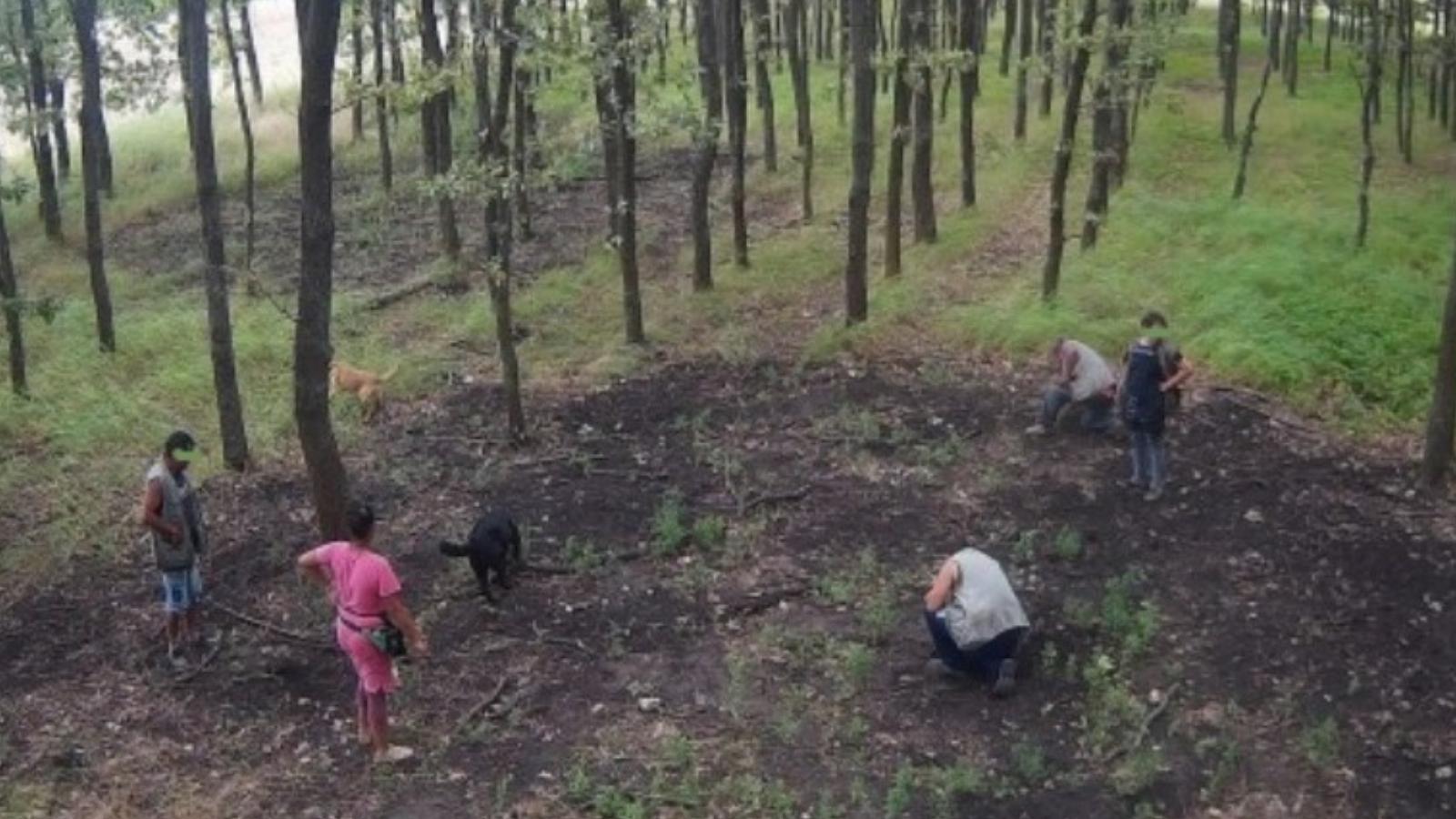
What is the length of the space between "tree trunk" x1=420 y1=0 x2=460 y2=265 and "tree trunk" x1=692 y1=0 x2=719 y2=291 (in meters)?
3.91

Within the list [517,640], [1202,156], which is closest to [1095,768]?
[517,640]

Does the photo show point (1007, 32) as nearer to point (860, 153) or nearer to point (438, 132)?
point (438, 132)

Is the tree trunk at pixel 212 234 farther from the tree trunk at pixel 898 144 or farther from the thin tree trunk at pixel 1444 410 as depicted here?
the thin tree trunk at pixel 1444 410

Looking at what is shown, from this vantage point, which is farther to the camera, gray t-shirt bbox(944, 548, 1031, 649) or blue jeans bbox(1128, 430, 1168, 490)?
blue jeans bbox(1128, 430, 1168, 490)

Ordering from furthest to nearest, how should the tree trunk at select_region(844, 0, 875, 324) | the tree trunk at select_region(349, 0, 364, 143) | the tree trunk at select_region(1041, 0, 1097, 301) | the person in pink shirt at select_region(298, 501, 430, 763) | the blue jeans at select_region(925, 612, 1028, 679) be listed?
1. the tree trunk at select_region(349, 0, 364, 143)
2. the tree trunk at select_region(844, 0, 875, 324)
3. the tree trunk at select_region(1041, 0, 1097, 301)
4. the blue jeans at select_region(925, 612, 1028, 679)
5. the person in pink shirt at select_region(298, 501, 430, 763)

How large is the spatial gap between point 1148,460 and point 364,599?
822 centimetres

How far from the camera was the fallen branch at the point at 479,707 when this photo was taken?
32.2ft

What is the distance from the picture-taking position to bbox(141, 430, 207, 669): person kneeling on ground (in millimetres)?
10391

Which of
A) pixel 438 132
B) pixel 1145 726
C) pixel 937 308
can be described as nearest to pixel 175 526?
pixel 1145 726

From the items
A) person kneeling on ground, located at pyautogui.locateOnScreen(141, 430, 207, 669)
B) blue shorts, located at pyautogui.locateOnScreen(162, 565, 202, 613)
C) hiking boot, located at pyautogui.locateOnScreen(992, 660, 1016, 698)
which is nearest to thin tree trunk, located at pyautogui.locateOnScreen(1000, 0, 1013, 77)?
hiking boot, located at pyautogui.locateOnScreen(992, 660, 1016, 698)

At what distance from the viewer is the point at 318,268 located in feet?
37.1

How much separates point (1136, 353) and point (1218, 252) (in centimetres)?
882

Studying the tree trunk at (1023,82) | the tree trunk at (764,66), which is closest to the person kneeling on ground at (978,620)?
the tree trunk at (1023,82)

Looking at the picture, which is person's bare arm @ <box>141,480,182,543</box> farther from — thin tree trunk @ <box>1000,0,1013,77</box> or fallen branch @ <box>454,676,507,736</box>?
thin tree trunk @ <box>1000,0,1013,77</box>
